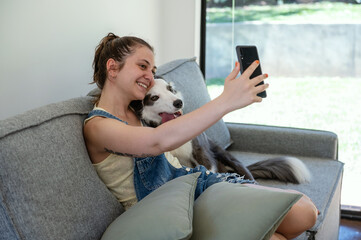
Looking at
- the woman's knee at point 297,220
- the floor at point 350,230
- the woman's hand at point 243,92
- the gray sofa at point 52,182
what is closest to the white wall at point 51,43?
the gray sofa at point 52,182

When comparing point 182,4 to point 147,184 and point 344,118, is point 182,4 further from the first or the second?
point 147,184

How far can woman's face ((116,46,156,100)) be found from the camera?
1.64 meters

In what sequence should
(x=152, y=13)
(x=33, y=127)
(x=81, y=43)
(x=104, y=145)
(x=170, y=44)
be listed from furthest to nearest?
(x=170, y=44) < (x=152, y=13) < (x=81, y=43) < (x=104, y=145) < (x=33, y=127)

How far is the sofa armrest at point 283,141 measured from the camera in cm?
271

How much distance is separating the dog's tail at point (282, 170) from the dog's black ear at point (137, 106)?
83 centimetres

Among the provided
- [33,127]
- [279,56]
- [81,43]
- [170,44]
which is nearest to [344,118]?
[279,56]

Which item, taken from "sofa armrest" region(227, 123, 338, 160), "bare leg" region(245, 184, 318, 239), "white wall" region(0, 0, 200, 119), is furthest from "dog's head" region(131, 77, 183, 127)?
"sofa armrest" region(227, 123, 338, 160)

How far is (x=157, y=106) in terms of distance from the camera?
6.02ft

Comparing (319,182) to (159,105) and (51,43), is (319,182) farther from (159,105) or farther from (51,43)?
(51,43)

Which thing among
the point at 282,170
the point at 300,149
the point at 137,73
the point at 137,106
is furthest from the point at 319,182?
the point at 137,73

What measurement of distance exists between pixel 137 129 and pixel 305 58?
217 cm

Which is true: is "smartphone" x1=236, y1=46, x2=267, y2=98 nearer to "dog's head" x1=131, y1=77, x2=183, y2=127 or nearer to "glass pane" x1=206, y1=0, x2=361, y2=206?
"dog's head" x1=131, y1=77, x2=183, y2=127

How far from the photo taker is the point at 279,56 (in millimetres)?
3363

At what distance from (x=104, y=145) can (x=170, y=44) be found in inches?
76.0
